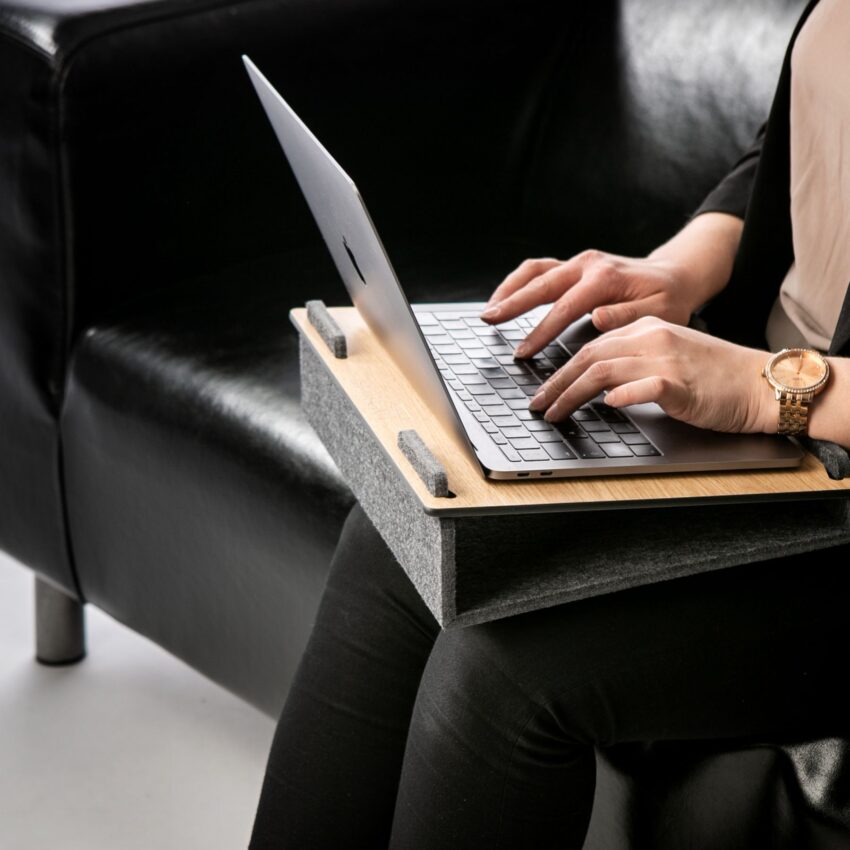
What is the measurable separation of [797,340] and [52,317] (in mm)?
696

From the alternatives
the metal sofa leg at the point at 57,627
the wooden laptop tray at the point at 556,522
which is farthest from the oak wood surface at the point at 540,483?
the metal sofa leg at the point at 57,627

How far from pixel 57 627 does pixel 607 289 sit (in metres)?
0.78

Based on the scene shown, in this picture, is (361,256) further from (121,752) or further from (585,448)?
(121,752)

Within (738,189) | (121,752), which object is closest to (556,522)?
(738,189)

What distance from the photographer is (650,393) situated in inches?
29.6

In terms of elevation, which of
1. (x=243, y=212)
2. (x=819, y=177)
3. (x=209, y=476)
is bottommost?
(x=209, y=476)

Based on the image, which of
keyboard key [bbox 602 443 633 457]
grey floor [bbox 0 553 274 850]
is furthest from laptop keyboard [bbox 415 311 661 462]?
grey floor [bbox 0 553 274 850]

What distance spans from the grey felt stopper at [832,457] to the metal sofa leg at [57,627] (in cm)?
88

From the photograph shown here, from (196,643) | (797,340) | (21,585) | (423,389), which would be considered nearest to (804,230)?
(797,340)

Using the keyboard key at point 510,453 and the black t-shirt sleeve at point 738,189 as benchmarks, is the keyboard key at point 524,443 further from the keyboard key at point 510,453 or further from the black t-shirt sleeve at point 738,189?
the black t-shirt sleeve at point 738,189

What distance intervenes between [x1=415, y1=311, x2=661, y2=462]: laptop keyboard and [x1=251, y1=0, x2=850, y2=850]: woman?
0.02m

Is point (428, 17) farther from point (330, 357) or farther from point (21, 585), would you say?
point (21, 585)

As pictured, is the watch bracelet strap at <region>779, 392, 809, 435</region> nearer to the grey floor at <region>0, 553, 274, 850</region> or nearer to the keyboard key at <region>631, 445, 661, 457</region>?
the keyboard key at <region>631, 445, 661, 457</region>

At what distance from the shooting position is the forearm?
1.04 m
